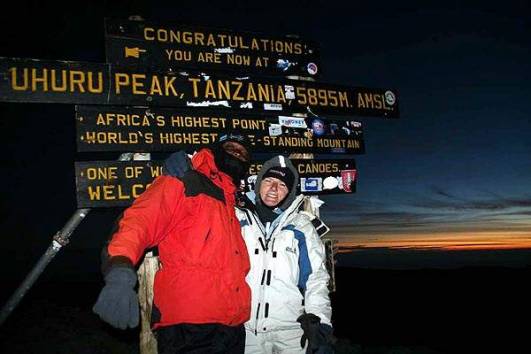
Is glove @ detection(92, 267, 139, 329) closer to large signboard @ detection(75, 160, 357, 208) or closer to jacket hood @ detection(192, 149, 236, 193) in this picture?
jacket hood @ detection(192, 149, 236, 193)

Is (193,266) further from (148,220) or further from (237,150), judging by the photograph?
(237,150)

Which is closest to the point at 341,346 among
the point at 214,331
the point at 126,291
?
the point at 214,331

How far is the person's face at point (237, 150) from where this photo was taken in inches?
139

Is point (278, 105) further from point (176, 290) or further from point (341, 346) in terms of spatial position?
point (341, 346)

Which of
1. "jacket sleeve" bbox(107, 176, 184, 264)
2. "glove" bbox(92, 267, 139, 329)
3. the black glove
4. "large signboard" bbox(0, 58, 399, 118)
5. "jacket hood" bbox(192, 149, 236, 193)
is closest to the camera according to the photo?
"glove" bbox(92, 267, 139, 329)

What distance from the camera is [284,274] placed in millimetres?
3504

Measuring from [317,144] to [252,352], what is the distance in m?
3.04

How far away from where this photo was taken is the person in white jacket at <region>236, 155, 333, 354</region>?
3.42 m

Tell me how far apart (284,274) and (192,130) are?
2.10 metres

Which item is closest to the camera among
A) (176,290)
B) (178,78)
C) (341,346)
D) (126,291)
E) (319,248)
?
(126,291)

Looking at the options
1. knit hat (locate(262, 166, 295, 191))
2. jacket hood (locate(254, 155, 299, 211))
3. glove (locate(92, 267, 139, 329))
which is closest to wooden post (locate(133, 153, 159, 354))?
jacket hood (locate(254, 155, 299, 211))

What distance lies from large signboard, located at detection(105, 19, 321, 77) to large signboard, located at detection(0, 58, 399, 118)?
21cm

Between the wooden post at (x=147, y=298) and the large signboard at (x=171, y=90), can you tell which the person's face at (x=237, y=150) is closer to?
the large signboard at (x=171, y=90)

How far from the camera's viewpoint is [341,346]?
36.1 feet
